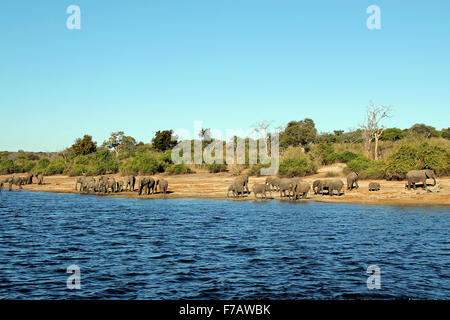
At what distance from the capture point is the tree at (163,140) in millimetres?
76188

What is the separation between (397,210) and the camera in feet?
84.3

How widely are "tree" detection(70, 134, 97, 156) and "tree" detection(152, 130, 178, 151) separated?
11.6 metres

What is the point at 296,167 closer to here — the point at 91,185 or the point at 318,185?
the point at 318,185

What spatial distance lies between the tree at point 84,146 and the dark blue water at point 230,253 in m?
51.5

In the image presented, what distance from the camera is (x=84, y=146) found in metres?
77.6

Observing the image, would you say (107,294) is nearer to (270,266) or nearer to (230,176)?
(270,266)

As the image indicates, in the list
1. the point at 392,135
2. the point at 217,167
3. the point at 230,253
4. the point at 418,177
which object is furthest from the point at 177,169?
the point at 392,135

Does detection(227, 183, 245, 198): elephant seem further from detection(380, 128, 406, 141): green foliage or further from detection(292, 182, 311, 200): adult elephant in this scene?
detection(380, 128, 406, 141): green foliage

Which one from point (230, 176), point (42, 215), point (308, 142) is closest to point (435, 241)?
point (42, 215)

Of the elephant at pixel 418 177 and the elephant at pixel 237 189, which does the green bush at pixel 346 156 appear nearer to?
the elephant at pixel 418 177

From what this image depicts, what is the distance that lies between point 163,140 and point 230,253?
62.5 metres

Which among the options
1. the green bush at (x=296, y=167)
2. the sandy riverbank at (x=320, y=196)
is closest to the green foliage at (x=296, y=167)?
the green bush at (x=296, y=167)
